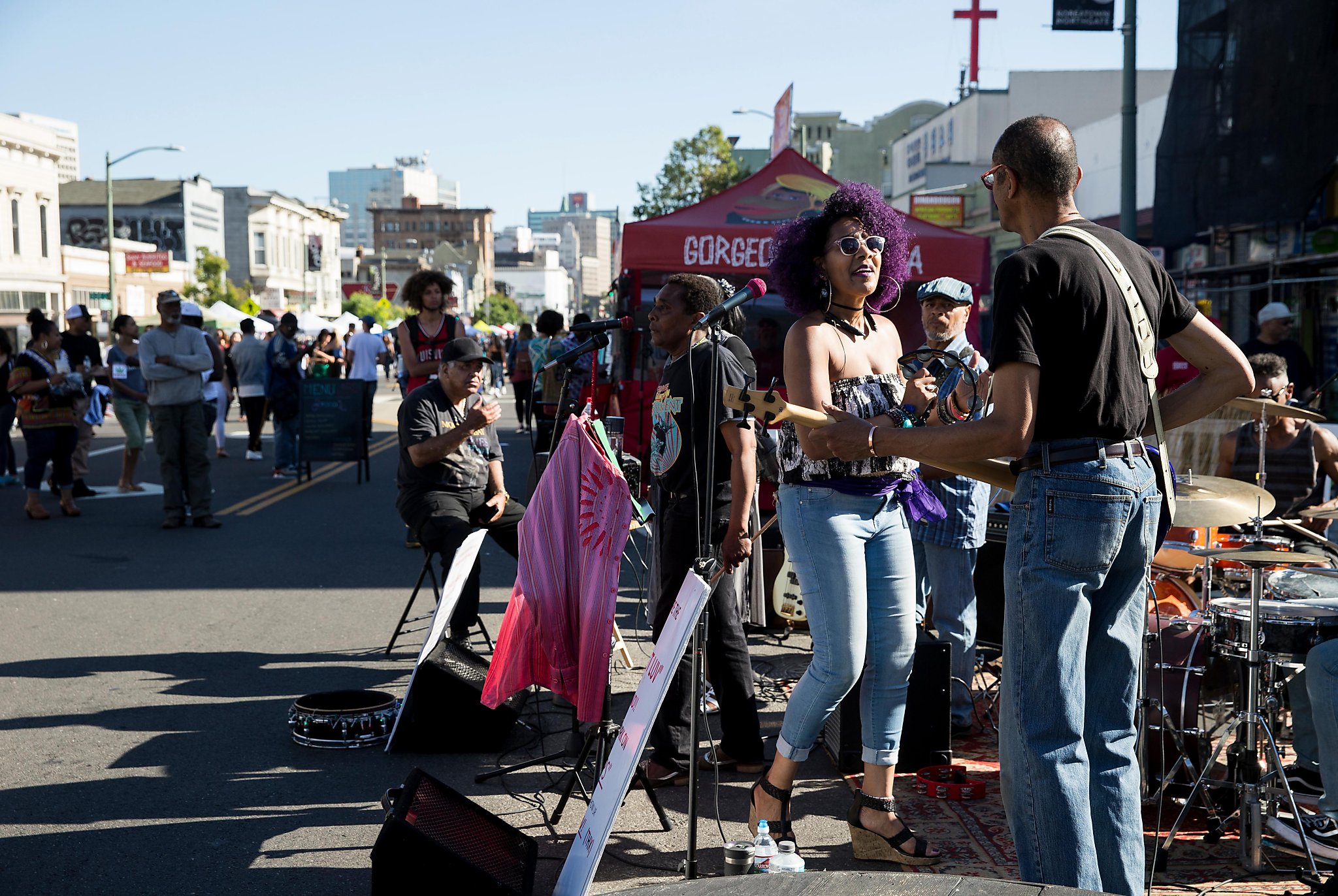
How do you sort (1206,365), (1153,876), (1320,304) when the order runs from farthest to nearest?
(1320,304) → (1153,876) → (1206,365)

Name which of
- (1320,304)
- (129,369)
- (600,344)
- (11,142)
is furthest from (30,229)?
A: (600,344)

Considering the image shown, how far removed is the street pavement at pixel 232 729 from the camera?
165 inches

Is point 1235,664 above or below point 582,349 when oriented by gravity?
below

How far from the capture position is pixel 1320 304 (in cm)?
1524

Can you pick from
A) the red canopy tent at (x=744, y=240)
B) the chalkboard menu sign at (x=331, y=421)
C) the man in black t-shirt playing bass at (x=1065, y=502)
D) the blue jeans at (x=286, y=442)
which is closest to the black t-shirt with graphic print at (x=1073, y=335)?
the man in black t-shirt playing bass at (x=1065, y=502)

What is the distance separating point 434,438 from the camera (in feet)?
21.6

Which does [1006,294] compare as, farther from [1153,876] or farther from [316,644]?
[316,644]

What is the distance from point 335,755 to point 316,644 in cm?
204

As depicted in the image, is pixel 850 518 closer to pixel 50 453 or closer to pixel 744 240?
pixel 744 240

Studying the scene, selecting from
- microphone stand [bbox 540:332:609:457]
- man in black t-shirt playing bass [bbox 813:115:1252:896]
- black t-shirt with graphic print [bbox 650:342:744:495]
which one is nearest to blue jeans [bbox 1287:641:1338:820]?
man in black t-shirt playing bass [bbox 813:115:1252:896]

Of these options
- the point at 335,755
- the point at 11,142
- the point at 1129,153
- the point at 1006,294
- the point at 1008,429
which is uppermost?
the point at 11,142

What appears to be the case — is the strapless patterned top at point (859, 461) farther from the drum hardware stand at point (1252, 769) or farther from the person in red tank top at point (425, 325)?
the person in red tank top at point (425, 325)

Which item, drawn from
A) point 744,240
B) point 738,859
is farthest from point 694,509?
point 744,240

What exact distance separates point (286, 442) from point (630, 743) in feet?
43.7
